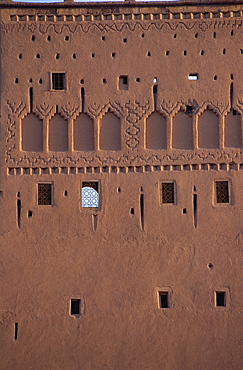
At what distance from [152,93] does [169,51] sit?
3.84 feet

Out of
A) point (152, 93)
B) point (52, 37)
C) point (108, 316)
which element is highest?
point (52, 37)

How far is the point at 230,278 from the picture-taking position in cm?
2148

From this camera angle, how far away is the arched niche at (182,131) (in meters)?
22.2

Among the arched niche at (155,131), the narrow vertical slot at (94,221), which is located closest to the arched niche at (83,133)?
the arched niche at (155,131)

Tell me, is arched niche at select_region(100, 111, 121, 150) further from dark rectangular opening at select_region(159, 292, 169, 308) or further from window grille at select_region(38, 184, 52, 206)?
dark rectangular opening at select_region(159, 292, 169, 308)

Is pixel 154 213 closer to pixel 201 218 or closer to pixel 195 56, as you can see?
pixel 201 218

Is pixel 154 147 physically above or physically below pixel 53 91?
below

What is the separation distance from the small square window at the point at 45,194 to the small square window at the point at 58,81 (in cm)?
253

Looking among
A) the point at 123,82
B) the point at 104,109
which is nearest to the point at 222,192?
the point at 104,109

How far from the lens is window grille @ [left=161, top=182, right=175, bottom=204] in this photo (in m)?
22.0

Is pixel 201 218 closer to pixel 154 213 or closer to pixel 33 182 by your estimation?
pixel 154 213

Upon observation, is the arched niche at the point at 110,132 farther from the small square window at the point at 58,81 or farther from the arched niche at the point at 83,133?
the small square window at the point at 58,81

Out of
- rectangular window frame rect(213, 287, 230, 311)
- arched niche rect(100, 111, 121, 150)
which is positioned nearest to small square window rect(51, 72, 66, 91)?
arched niche rect(100, 111, 121, 150)

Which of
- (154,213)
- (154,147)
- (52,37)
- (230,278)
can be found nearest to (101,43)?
(52,37)
